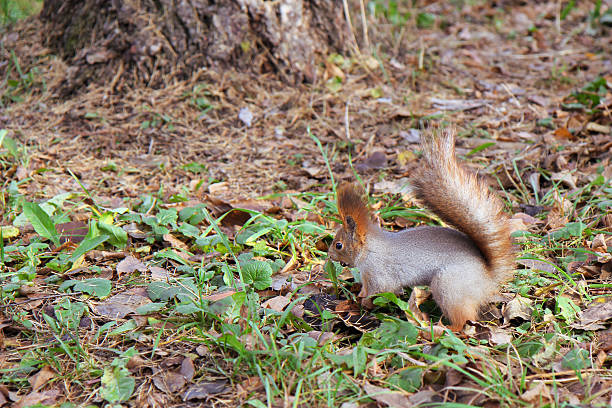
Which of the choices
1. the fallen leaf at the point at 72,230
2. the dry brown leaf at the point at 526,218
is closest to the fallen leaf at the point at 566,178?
the dry brown leaf at the point at 526,218

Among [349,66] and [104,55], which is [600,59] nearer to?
[349,66]

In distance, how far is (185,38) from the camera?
4023 mm

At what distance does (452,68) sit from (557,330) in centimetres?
307

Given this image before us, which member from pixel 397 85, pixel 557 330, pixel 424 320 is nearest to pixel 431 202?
pixel 424 320

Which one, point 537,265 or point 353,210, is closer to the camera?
point 353,210

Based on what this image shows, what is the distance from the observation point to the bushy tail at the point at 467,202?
2.08m

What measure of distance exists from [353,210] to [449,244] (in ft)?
1.29

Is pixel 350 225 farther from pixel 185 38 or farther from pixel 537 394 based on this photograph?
pixel 185 38

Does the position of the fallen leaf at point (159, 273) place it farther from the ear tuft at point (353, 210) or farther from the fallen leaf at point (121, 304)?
the ear tuft at point (353, 210)

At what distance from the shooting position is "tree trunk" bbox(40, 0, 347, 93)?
3982 millimetres

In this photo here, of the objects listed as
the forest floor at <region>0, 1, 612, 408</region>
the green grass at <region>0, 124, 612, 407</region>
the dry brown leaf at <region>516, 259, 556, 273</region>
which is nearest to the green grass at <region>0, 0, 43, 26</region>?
the forest floor at <region>0, 1, 612, 408</region>

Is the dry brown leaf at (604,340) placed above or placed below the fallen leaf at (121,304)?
below

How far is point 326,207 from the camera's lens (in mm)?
3031

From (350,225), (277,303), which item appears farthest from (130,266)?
(350,225)
